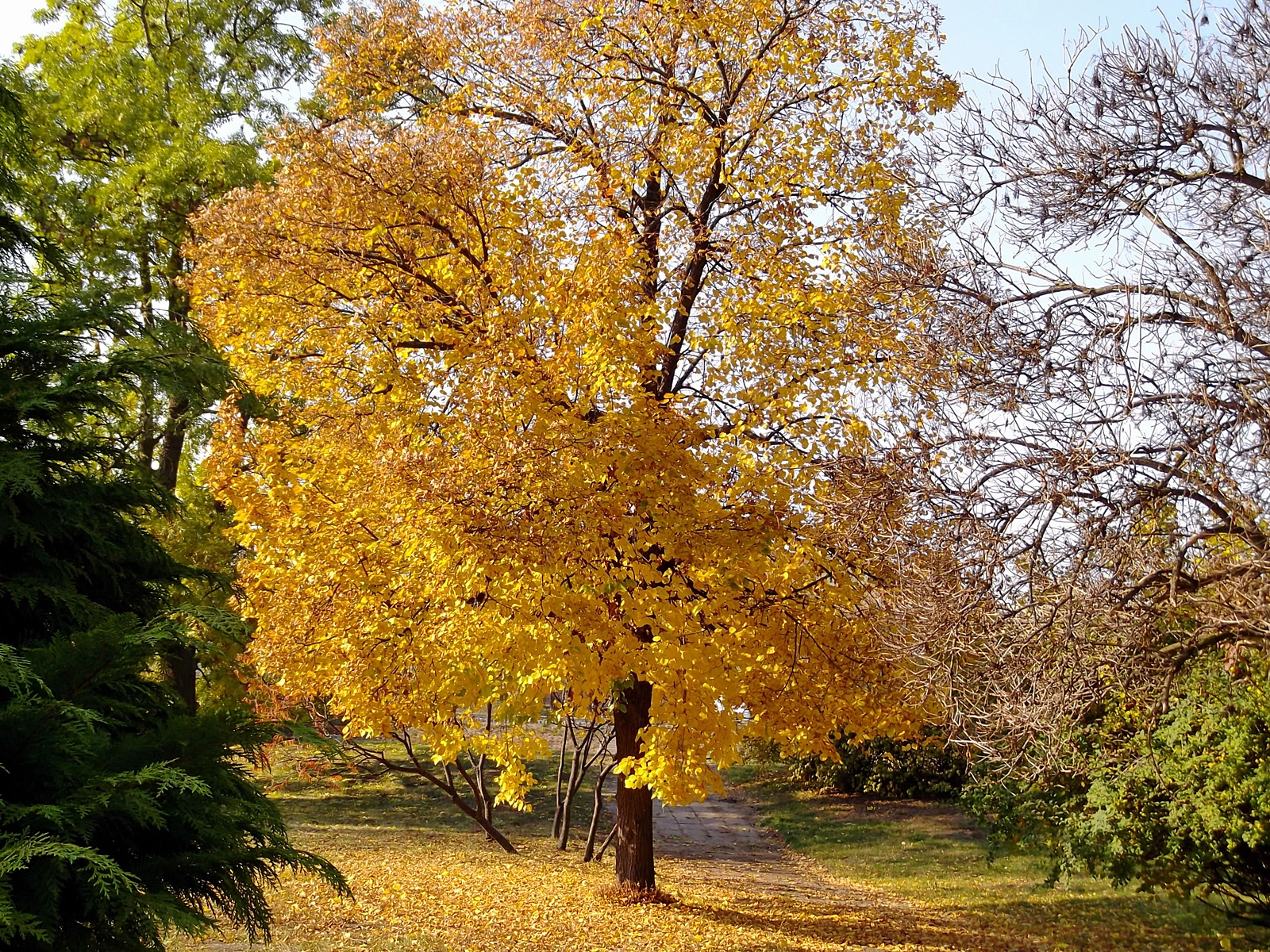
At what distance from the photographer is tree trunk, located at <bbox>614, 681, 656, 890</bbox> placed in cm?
1035

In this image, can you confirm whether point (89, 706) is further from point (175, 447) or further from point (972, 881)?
point (175, 447)

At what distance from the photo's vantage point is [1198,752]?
28.2 feet

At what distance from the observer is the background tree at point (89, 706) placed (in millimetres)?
3240

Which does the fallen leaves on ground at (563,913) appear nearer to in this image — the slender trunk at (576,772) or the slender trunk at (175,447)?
→ the slender trunk at (576,772)

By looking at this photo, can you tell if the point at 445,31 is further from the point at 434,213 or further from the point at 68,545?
the point at 68,545

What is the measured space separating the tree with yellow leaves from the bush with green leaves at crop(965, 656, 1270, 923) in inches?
84.6

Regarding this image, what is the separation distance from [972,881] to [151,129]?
687 inches

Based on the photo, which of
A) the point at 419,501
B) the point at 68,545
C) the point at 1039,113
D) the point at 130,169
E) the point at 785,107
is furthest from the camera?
the point at 130,169

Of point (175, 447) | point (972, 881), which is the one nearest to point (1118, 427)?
point (972, 881)

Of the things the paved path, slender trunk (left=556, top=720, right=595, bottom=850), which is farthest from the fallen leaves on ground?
the paved path

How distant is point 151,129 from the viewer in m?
15.8

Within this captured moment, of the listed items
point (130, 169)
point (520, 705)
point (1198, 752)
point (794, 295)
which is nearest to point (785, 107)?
point (794, 295)

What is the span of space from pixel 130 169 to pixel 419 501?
36.5 feet

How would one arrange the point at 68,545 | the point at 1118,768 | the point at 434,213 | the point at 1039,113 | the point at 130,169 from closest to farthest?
the point at 68,545
the point at 1039,113
the point at 1118,768
the point at 434,213
the point at 130,169
